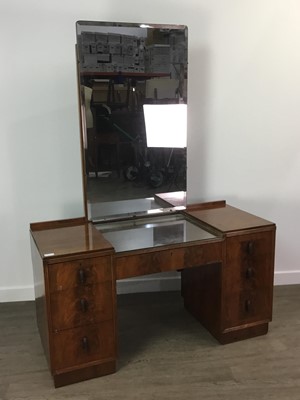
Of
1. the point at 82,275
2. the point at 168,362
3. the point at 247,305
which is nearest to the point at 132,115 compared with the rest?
the point at 82,275

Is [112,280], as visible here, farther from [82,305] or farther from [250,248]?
[250,248]

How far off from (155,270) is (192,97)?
43.8 inches

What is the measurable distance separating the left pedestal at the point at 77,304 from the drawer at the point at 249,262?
57 centimetres

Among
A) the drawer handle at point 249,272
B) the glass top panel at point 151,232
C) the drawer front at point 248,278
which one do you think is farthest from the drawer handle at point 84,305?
→ the drawer handle at point 249,272

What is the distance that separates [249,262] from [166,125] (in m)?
0.82

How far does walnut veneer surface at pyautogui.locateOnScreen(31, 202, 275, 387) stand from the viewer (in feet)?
5.62

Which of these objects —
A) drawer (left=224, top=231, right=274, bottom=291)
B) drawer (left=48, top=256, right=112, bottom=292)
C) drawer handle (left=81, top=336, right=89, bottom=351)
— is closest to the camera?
drawer (left=48, top=256, right=112, bottom=292)

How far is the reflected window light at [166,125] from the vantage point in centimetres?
221

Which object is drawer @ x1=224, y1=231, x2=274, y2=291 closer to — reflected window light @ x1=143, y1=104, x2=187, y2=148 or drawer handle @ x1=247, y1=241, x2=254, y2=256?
drawer handle @ x1=247, y1=241, x2=254, y2=256

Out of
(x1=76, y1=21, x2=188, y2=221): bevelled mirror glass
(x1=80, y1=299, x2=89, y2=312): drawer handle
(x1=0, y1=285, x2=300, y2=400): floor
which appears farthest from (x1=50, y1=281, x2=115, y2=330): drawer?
(x1=76, y1=21, x2=188, y2=221): bevelled mirror glass

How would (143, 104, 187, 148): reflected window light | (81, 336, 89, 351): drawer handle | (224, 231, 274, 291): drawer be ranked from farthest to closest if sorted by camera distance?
(143, 104, 187, 148): reflected window light < (224, 231, 274, 291): drawer < (81, 336, 89, 351): drawer handle

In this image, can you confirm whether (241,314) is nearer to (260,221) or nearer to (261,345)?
(261,345)

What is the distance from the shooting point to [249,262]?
6.64 ft

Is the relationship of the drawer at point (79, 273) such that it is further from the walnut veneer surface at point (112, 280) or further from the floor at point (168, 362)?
the floor at point (168, 362)
